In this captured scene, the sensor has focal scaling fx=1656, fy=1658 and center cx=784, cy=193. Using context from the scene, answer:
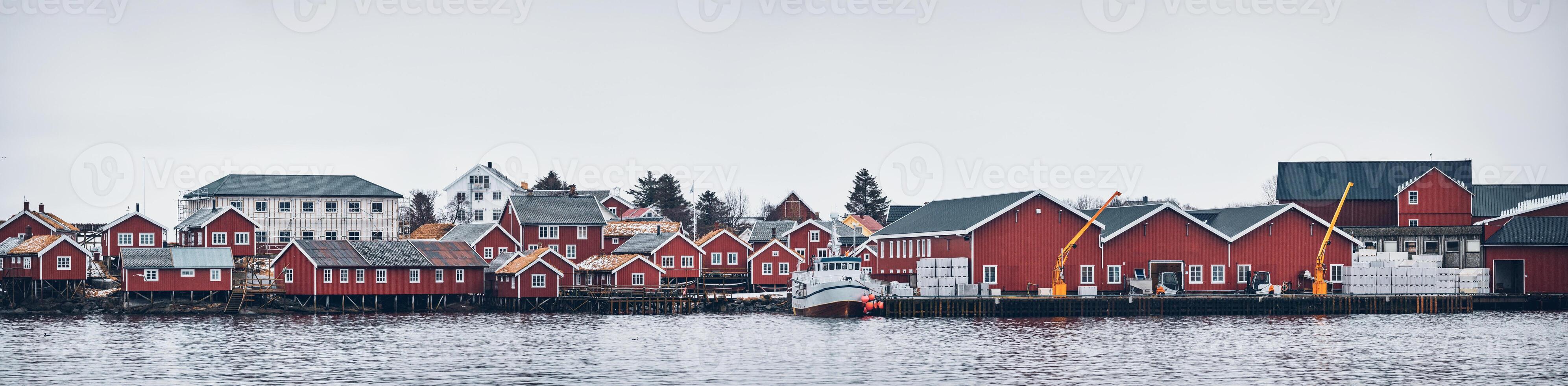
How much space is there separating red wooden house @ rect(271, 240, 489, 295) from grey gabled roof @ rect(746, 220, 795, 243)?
1214 inches

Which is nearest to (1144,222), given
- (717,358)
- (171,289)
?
(717,358)

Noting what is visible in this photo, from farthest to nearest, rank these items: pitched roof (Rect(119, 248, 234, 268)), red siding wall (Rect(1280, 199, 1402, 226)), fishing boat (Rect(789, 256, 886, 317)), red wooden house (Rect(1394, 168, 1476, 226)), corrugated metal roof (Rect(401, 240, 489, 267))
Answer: red siding wall (Rect(1280, 199, 1402, 226)) → red wooden house (Rect(1394, 168, 1476, 226)) → corrugated metal roof (Rect(401, 240, 489, 267)) → pitched roof (Rect(119, 248, 234, 268)) → fishing boat (Rect(789, 256, 886, 317))

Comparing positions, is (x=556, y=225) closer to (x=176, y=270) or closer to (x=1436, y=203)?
(x=176, y=270)

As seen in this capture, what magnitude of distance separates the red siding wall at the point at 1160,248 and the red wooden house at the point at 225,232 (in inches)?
1756

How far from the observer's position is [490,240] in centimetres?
9162

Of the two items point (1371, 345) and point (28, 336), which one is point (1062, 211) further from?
point (28, 336)

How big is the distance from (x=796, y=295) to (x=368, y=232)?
1502 inches

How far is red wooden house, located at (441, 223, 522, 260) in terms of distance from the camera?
9106cm

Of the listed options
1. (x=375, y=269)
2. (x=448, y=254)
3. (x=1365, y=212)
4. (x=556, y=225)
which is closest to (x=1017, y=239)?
(x=448, y=254)

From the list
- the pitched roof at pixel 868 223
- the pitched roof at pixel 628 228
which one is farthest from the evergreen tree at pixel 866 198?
the pitched roof at pixel 628 228

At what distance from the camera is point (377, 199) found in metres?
104

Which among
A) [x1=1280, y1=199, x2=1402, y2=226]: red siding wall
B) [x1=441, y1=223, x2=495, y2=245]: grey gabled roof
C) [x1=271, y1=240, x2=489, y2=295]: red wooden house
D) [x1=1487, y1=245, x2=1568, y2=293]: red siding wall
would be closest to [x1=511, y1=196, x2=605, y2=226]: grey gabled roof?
[x1=441, y1=223, x2=495, y2=245]: grey gabled roof

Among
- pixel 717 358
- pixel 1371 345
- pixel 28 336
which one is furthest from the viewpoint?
pixel 28 336

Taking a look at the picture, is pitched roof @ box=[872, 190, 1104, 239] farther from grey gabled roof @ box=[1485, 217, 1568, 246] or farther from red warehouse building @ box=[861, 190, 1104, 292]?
grey gabled roof @ box=[1485, 217, 1568, 246]
